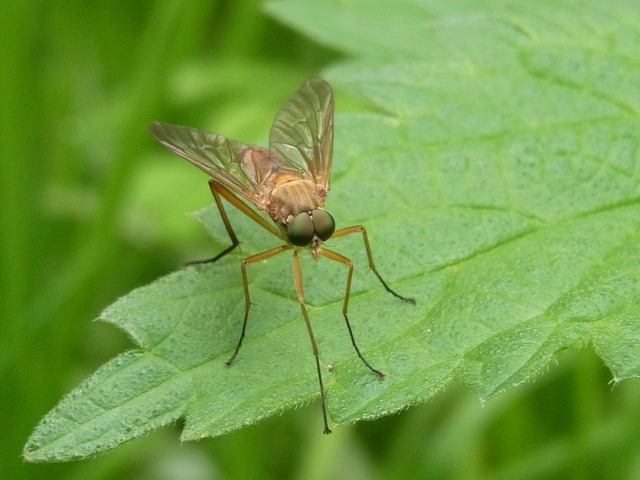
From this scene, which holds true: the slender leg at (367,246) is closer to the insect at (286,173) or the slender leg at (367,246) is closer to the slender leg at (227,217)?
the insect at (286,173)

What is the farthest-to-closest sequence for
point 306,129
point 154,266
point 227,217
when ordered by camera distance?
point 154,266
point 306,129
point 227,217

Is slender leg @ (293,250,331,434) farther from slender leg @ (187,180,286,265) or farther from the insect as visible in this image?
slender leg @ (187,180,286,265)

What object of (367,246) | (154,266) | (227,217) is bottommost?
(154,266)

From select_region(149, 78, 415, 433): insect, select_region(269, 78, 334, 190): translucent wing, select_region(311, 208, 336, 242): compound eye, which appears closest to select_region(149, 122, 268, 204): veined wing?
select_region(149, 78, 415, 433): insect

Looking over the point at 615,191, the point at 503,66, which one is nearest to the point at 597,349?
the point at 615,191

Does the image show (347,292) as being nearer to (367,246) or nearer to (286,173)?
(367,246)

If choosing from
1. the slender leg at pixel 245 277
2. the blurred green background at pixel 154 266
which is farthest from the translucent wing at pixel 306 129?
the blurred green background at pixel 154 266

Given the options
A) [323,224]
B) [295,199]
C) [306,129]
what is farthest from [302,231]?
[306,129]
